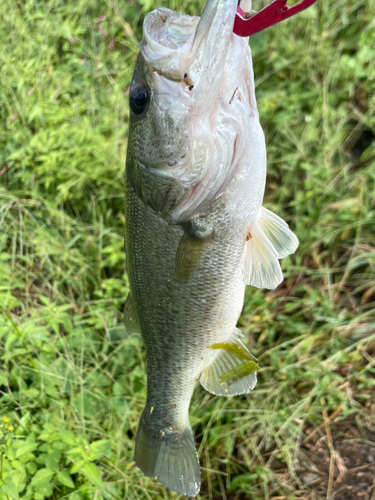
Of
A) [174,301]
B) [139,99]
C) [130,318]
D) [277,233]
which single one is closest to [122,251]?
[130,318]

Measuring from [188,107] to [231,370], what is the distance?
1071 millimetres

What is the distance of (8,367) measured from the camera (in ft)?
7.28

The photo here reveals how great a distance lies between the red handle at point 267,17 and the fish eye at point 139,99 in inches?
11.9

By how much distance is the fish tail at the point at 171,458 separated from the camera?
5.03 feet

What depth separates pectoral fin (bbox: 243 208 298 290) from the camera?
131cm

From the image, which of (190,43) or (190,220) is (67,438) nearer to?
(190,220)

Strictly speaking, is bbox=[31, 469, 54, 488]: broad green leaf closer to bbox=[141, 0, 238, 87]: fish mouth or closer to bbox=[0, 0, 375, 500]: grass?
bbox=[0, 0, 375, 500]: grass

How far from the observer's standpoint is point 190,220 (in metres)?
1.18

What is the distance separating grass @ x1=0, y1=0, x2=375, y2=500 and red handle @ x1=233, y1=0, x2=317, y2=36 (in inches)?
65.7

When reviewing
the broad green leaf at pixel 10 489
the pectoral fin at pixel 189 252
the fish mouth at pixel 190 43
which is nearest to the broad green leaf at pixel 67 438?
the broad green leaf at pixel 10 489

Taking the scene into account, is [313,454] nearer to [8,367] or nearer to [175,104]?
[8,367]

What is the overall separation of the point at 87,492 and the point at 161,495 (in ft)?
1.58

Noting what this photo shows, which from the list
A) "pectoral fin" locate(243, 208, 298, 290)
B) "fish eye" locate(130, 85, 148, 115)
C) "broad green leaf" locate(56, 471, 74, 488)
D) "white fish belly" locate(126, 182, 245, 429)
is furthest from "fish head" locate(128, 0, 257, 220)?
"broad green leaf" locate(56, 471, 74, 488)

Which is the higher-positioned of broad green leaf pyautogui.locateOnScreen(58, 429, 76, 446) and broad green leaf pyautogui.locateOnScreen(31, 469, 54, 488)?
broad green leaf pyautogui.locateOnScreen(58, 429, 76, 446)
